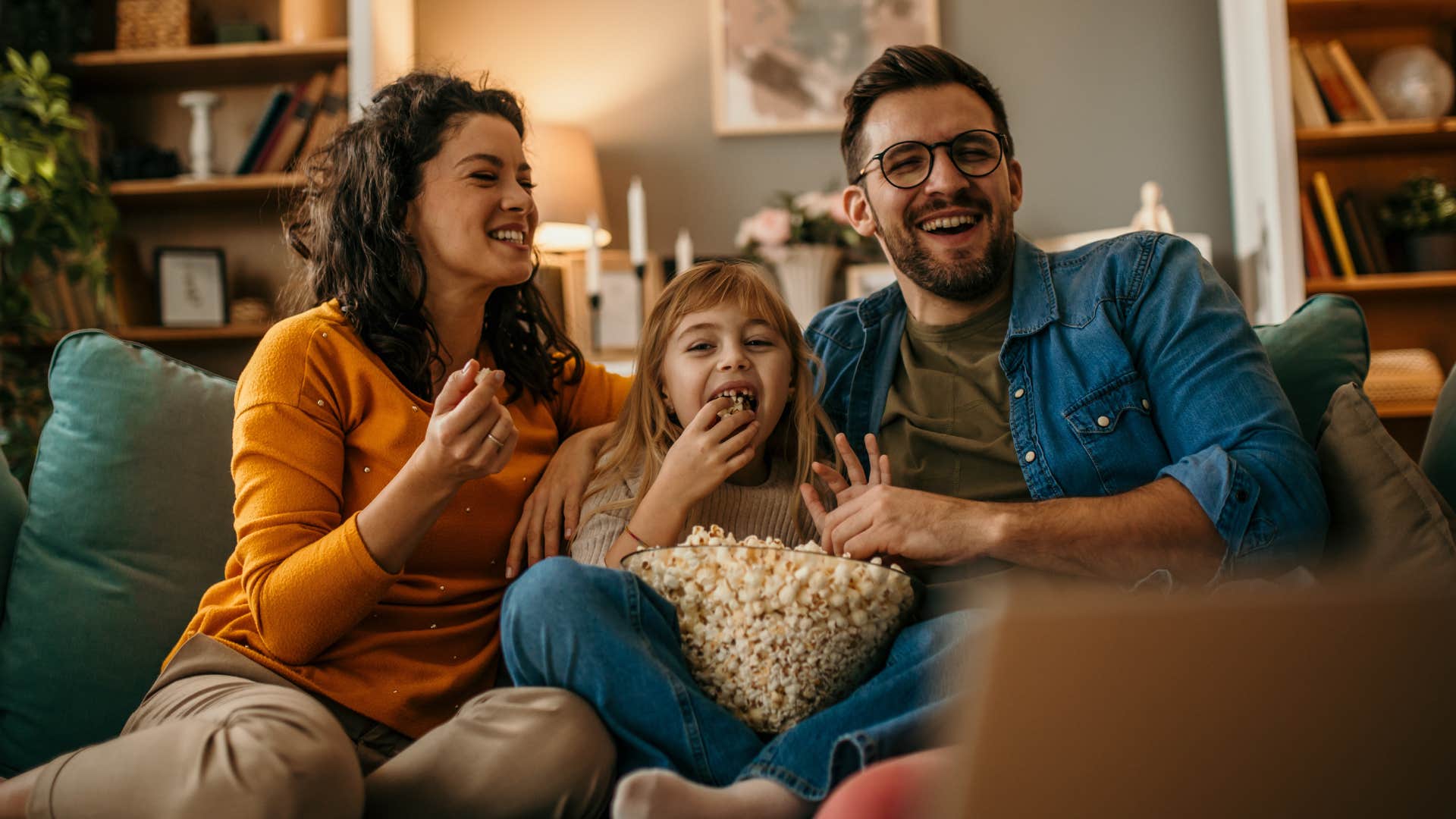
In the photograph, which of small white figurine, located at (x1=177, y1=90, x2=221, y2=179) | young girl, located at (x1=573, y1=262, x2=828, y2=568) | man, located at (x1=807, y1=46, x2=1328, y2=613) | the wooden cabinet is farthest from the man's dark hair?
small white figurine, located at (x1=177, y1=90, x2=221, y2=179)

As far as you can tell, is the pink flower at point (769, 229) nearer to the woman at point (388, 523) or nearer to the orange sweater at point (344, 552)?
the woman at point (388, 523)

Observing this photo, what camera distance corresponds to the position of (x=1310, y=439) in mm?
1512

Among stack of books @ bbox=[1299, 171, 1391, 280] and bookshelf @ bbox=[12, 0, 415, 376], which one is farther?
bookshelf @ bbox=[12, 0, 415, 376]

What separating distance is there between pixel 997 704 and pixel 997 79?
3.31m

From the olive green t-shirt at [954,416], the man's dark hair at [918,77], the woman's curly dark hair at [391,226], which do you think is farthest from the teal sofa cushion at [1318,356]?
the woman's curly dark hair at [391,226]

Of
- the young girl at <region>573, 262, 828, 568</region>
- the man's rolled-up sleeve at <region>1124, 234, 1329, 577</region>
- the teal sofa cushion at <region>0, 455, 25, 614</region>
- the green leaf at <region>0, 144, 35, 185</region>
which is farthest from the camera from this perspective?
the green leaf at <region>0, 144, 35, 185</region>

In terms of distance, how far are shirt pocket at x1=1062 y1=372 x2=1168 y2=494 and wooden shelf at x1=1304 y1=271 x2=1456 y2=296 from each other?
213cm

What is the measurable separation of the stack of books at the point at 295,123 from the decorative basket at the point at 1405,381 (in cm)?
320

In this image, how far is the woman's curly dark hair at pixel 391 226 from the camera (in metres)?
1.44

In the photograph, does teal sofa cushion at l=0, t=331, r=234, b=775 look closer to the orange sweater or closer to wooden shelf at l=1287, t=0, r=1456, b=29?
the orange sweater

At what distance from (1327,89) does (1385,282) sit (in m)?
0.61

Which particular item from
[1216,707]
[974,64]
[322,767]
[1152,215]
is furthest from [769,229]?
[1216,707]

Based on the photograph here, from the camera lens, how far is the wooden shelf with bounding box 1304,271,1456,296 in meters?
3.16

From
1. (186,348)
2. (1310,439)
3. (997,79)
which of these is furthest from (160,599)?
(997,79)
